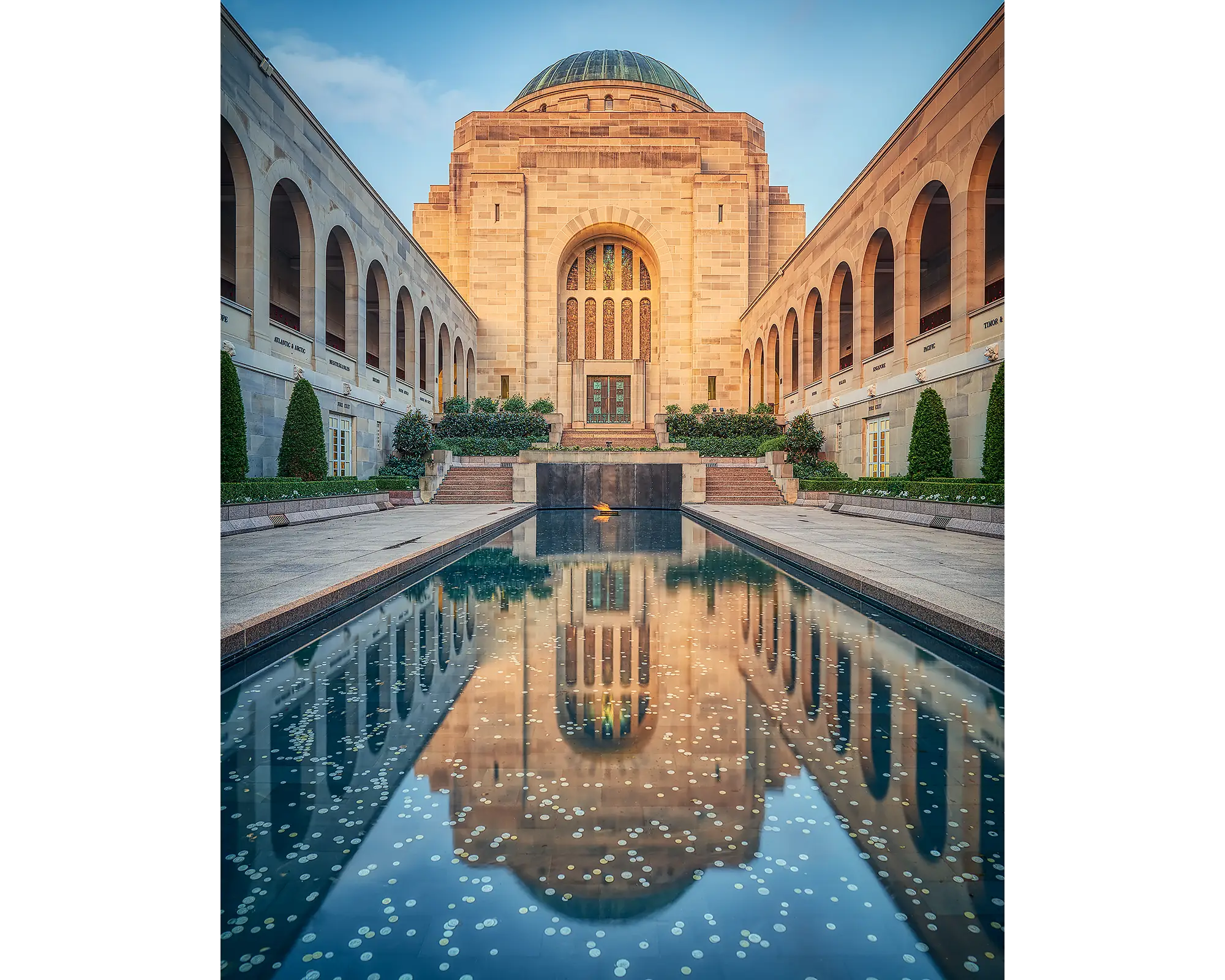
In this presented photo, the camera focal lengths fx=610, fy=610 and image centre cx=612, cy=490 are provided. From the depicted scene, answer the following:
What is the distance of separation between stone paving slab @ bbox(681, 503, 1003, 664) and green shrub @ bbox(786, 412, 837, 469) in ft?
25.9

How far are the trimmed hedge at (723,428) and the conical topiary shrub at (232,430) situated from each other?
17354mm

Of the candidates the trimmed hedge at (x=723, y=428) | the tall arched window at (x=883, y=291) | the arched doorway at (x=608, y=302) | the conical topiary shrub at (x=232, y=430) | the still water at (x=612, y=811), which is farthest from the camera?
the arched doorway at (x=608, y=302)

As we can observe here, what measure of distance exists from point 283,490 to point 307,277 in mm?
7433

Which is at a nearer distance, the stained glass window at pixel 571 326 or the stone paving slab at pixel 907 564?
the stone paving slab at pixel 907 564

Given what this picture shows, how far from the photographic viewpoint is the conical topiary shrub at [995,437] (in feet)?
37.7

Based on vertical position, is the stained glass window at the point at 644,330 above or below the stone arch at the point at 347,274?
above

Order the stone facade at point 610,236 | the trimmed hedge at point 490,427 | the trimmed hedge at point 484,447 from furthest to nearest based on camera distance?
the stone facade at point 610,236 < the trimmed hedge at point 490,427 < the trimmed hedge at point 484,447

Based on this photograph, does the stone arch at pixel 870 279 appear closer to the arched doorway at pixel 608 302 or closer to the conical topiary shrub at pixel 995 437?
the conical topiary shrub at pixel 995 437

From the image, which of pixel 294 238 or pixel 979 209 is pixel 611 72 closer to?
pixel 294 238

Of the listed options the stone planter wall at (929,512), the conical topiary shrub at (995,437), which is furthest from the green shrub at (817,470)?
the conical topiary shrub at (995,437)

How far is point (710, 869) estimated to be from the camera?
1.92m

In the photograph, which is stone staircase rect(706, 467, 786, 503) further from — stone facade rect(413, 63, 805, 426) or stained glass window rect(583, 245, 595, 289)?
stained glass window rect(583, 245, 595, 289)
